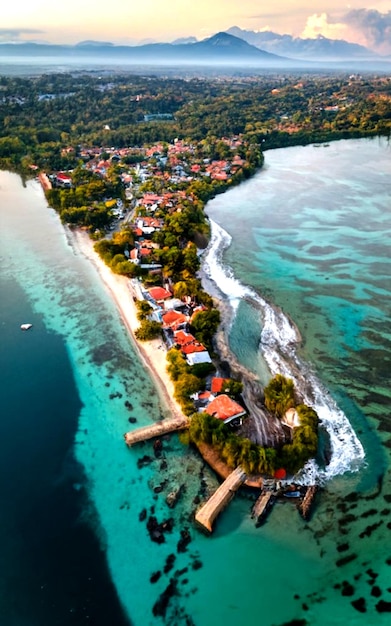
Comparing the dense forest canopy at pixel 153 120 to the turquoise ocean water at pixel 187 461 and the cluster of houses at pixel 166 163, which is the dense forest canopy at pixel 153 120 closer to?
the cluster of houses at pixel 166 163

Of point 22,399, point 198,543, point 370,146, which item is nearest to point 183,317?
point 22,399

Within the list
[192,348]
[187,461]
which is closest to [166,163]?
[192,348]

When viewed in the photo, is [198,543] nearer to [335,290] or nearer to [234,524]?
[234,524]

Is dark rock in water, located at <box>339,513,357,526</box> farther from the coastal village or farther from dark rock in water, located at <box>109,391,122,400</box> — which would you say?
dark rock in water, located at <box>109,391,122,400</box>

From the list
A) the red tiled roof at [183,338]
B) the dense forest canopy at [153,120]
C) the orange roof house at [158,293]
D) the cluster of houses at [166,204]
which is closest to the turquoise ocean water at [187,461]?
the cluster of houses at [166,204]

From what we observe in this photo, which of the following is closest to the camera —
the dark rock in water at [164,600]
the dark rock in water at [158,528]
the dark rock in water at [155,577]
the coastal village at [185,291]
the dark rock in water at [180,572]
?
the dark rock in water at [164,600]

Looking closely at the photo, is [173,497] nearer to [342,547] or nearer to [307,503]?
[307,503]
